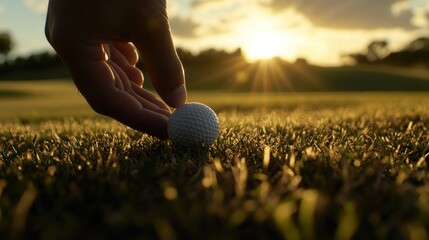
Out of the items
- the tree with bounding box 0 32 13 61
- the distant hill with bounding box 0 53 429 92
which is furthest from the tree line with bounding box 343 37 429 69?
the tree with bounding box 0 32 13 61

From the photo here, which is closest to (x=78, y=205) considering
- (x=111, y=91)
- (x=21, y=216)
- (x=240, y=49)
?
(x=21, y=216)

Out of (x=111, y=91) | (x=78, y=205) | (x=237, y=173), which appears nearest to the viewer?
(x=78, y=205)

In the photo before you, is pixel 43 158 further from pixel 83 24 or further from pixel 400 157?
pixel 400 157

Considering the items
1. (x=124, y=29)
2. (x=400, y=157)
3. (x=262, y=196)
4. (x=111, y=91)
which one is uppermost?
(x=124, y=29)

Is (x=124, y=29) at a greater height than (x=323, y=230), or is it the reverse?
(x=124, y=29)

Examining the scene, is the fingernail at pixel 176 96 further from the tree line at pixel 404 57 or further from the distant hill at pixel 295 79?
the tree line at pixel 404 57

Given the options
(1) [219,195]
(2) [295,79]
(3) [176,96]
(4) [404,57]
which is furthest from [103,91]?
(4) [404,57]

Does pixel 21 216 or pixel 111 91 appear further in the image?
pixel 111 91

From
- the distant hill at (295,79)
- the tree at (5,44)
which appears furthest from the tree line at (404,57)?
the tree at (5,44)
